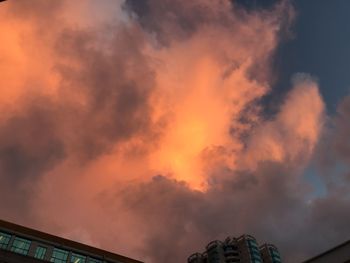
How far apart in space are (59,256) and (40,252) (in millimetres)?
3345

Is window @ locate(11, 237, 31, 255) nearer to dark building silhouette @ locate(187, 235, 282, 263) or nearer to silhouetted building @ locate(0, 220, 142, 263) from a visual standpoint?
silhouetted building @ locate(0, 220, 142, 263)

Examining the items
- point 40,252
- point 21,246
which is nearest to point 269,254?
point 40,252

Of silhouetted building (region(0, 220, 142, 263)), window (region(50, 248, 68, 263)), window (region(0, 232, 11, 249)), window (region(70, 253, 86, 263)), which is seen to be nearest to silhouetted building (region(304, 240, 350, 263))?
silhouetted building (region(0, 220, 142, 263))

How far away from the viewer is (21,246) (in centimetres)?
5362

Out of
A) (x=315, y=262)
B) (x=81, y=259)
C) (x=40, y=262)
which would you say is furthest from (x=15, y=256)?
(x=315, y=262)

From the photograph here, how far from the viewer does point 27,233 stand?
55.5m

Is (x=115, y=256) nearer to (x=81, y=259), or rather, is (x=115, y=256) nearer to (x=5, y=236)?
(x=81, y=259)

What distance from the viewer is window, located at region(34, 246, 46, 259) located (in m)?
53.8

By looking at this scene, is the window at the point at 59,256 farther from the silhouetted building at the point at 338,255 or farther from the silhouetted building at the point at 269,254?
the silhouetted building at the point at 269,254

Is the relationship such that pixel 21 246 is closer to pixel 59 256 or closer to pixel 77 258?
pixel 59 256

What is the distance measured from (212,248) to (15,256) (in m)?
106

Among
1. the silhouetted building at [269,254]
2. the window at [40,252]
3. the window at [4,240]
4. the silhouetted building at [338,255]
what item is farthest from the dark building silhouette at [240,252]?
the silhouetted building at [338,255]

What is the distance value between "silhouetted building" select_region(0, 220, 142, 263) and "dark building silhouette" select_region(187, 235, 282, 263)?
291 feet

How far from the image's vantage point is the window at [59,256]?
2174 inches
